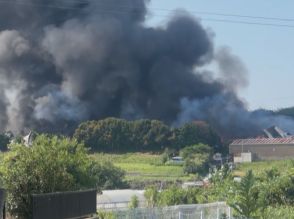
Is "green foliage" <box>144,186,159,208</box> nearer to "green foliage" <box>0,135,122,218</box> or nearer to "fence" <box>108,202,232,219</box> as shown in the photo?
"fence" <box>108,202,232,219</box>

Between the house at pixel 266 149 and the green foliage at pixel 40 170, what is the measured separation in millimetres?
63290

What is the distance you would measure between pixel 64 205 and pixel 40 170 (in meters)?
1.55

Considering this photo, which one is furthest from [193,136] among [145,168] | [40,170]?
[40,170]

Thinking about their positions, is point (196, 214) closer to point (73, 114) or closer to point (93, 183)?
point (93, 183)

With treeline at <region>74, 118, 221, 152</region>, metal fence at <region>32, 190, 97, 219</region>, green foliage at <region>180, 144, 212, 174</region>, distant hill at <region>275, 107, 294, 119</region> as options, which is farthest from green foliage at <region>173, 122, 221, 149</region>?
metal fence at <region>32, 190, 97, 219</region>

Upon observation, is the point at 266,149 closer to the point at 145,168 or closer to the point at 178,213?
the point at 145,168

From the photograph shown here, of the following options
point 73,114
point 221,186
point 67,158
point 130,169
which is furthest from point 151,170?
point 67,158

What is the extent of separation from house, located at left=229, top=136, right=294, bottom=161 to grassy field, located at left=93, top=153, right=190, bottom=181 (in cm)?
1146

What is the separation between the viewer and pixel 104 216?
20.4 metres

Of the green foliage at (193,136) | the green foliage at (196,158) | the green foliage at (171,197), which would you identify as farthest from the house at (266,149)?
the green foliage at (171,197)

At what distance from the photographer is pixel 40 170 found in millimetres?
17016

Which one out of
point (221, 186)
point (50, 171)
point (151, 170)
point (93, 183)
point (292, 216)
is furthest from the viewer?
point (151, 170)

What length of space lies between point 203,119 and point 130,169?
4182 cm

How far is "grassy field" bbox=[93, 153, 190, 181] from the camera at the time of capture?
59.2 m
